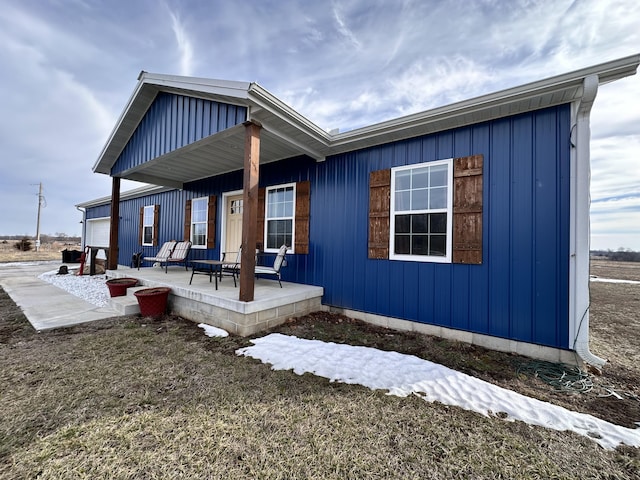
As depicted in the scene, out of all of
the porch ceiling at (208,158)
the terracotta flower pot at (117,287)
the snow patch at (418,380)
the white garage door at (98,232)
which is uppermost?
the porch ceiling at (208,158)

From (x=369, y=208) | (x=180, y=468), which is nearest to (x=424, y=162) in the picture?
(x=369, y=208)

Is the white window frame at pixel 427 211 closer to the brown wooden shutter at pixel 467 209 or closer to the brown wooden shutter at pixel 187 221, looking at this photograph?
the brown wooden shutter at pixel 467 209

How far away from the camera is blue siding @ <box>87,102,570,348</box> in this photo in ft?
9.70

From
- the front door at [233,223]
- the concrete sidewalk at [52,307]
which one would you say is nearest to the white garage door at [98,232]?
the concrete sidewalk at [52,307]

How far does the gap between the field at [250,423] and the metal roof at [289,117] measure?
9.51 ft

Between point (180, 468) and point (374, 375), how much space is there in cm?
164

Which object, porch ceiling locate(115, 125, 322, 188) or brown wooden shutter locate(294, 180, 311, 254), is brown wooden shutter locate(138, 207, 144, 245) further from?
brown wooden shutter locate(294, 180, 311, 254)

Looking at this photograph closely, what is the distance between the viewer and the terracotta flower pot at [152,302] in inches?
159

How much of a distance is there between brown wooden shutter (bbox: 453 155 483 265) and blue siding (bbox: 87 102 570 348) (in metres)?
0.09

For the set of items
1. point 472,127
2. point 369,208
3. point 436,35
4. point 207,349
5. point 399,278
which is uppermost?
point 436,35

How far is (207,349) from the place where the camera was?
2.97 meters

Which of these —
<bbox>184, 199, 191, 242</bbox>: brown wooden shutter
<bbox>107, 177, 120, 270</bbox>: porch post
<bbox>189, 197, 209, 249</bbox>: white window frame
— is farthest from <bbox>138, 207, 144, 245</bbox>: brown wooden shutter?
<bbox>189, 197, 209, 249</bbox>: white window frame

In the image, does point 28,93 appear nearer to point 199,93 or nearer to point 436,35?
point 199,93

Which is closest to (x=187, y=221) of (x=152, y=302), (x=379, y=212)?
(x=152, y=302)
